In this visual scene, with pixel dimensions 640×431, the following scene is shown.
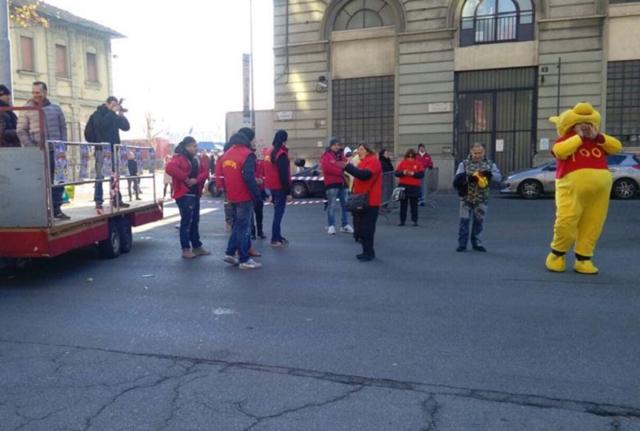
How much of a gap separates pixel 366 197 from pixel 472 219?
1.86 meters

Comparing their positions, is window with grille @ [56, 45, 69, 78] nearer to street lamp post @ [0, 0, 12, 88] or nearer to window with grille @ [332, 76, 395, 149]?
window with grille @ [332, 76, 395, 149]

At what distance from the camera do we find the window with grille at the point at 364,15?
24.4 meters

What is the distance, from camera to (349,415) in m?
3.74

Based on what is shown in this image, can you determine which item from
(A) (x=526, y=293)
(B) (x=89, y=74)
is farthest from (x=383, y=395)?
(B) (x=89, y=74)

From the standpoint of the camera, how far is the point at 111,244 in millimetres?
9102

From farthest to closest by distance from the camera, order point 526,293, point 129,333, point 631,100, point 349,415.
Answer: point 631,100
point 526,293
point 129,333
point 349,415

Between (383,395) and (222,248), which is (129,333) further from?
(222,248)

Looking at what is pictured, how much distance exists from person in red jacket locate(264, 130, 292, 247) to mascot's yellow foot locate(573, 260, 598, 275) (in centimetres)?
477

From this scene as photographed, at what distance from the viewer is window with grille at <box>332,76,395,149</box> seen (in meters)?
25.0

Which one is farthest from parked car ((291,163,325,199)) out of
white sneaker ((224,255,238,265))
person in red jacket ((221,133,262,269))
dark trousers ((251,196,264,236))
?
person in red jacket ((221,133,262,269))

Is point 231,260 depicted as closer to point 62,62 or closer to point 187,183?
point 187,183

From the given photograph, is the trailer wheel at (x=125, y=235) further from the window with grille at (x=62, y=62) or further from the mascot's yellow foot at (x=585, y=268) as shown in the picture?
the window with grille at (x=62, y=62)

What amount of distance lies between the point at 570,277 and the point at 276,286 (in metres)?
3.53

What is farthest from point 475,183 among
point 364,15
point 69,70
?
point 69,70
